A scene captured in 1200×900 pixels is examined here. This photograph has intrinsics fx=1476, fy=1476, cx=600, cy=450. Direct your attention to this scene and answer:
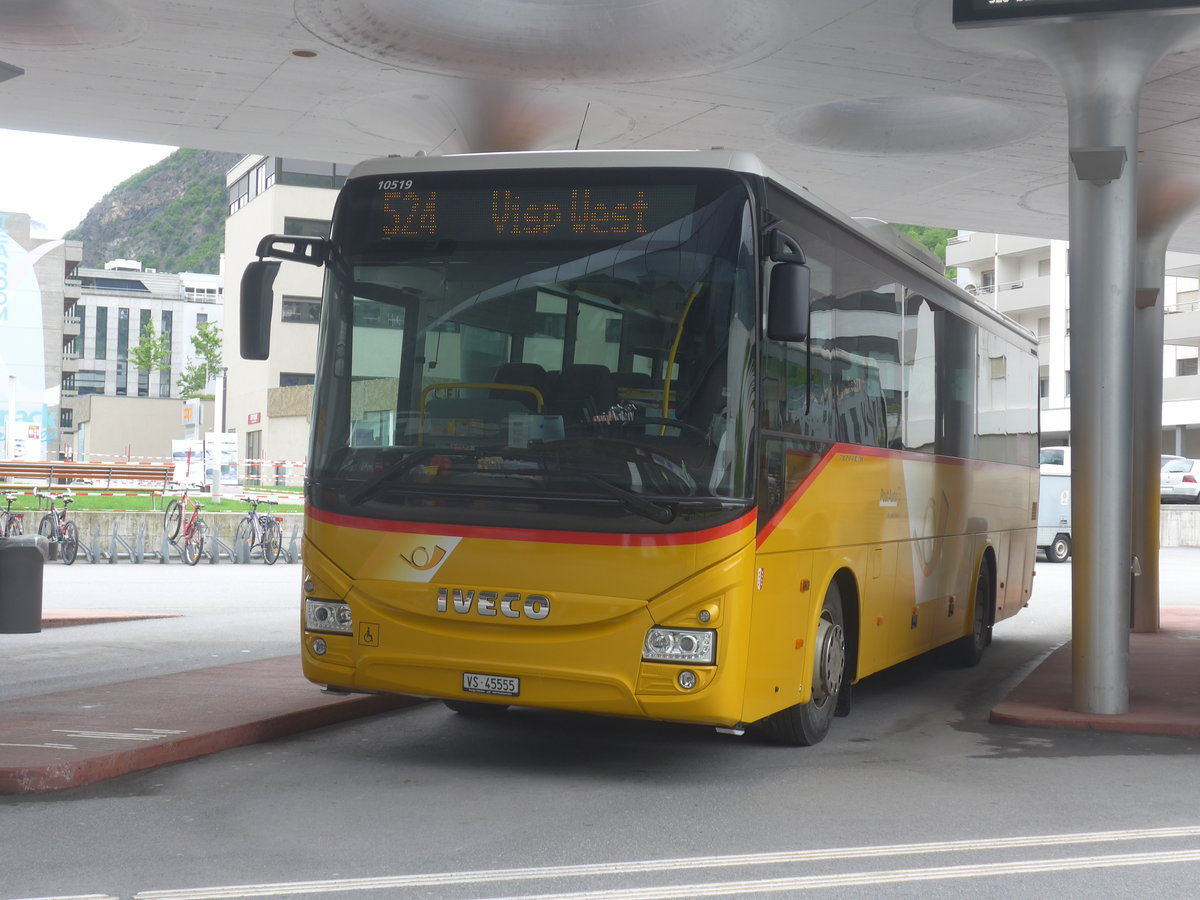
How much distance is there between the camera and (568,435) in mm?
Answer: 7598

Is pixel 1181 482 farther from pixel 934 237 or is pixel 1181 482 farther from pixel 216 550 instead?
pixel 934 237

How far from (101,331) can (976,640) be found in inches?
5458

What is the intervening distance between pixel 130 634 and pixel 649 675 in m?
10.3

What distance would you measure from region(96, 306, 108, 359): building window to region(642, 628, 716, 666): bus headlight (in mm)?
142034

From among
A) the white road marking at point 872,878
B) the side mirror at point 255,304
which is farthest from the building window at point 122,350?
the white road marking at point 872,878

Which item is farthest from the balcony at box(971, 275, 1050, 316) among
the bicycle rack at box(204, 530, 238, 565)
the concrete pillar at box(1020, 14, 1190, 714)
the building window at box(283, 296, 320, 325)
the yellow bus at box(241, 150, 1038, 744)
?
the yellow bus at box(241, 150, 1038, 744)

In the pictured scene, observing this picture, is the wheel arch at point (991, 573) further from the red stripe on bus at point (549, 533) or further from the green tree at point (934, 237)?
the green tree at point (934, 237)

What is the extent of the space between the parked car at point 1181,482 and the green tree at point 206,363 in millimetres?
56382

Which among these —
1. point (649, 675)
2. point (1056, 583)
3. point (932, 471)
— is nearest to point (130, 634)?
point (932, 471)

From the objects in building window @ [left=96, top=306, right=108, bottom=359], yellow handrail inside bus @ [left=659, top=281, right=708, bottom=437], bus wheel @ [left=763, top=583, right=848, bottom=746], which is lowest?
bus wheel @ [left=763, top=583, right=848, bottom=746]

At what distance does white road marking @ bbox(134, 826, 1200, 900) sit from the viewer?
5.54 m

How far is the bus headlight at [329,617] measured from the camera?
8055 mm

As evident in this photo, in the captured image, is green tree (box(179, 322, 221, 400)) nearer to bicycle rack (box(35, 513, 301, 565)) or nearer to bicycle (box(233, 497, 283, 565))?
bicycle rack (box(35, 513, 301, 565))

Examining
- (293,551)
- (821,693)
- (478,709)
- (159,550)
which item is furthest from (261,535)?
(821,693)
